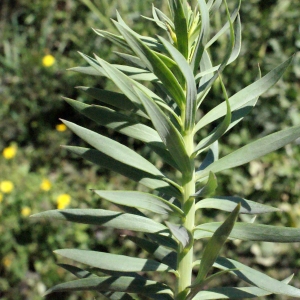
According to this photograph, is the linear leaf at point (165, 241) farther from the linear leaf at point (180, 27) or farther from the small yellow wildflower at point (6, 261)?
the small yellow wildflower at point (6, 261)

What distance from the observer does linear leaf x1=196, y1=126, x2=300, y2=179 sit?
47 centimetres

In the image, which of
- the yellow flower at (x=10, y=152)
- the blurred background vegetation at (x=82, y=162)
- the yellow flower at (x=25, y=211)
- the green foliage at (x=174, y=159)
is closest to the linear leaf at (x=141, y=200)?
the green foliage at (x=174, y=159)

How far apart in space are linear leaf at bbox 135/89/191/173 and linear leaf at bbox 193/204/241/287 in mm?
95

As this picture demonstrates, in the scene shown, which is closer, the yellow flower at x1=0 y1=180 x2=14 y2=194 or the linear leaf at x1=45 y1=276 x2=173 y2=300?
the linear leaf at x1=45 y1=276 x2=173 y2=300

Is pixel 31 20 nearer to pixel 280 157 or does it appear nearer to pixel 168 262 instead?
pixel 280 157

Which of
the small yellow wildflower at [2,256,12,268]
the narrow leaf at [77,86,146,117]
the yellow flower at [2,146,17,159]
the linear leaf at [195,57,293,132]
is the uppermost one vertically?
the linear leaf at [195,57,293,132]

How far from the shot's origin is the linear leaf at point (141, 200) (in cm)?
46

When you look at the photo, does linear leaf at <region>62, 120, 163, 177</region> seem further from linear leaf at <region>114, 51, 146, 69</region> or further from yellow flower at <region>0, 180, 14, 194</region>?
yellow flower at <region>0, 180, 14, 194</region>

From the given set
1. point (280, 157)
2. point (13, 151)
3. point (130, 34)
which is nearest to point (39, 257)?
point (13, 151)

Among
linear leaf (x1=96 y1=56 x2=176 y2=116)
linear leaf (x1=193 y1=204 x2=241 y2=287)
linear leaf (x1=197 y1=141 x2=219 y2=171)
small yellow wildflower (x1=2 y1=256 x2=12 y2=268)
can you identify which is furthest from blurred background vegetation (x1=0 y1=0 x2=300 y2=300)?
linear leaf (x1=193 y1=204 x2=241 y2=287)

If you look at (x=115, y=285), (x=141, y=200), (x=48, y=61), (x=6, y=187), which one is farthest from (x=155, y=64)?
(x=48, y=61)

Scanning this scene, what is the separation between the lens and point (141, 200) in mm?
484

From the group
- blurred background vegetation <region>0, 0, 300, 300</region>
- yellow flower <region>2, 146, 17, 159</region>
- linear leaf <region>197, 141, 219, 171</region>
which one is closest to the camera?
linear leaf <region>197, 141, 219, 171</region>

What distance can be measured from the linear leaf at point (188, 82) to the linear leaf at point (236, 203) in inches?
3.6
